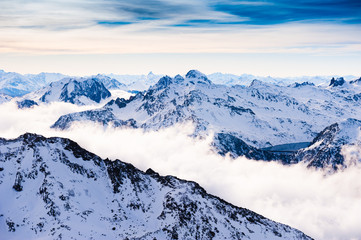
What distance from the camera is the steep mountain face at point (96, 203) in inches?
4700

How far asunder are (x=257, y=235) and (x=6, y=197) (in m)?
120

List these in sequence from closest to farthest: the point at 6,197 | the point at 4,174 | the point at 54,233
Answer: the point at 54,233, the point at 6,197, the point at 4,174

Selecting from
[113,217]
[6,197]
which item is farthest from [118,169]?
[6,197]

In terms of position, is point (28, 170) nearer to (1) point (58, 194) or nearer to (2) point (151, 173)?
(1) point (58, 194)

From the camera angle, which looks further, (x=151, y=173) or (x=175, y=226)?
(x=151, y=173)

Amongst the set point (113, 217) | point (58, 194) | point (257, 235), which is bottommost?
point (257, 235)

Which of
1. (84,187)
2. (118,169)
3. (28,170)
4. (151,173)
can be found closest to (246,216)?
(151,173)

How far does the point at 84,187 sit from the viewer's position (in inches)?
5517

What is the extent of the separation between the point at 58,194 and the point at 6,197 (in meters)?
23.1

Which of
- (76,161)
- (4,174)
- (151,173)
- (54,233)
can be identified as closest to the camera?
(54,233)

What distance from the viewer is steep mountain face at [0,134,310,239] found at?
119 meters

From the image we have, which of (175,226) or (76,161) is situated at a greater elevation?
(76,161)

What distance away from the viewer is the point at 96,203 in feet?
445

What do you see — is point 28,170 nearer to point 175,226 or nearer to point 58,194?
point 58,194
